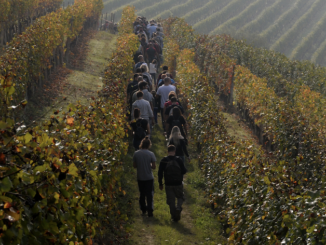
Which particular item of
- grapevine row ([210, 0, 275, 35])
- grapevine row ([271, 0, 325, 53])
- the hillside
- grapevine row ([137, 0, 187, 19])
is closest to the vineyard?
grapevine row ([210, 0, 275, 35])

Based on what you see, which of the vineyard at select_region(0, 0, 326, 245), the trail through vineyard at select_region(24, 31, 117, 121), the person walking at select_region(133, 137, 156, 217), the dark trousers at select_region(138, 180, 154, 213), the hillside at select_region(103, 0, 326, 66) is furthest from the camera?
the hillside at select_region(103, 0, 326, 66)

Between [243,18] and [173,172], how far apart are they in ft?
251

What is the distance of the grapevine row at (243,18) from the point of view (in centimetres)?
7312

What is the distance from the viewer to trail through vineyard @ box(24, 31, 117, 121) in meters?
16.7

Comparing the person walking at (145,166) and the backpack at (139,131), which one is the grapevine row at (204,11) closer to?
the backpack at (139,131)

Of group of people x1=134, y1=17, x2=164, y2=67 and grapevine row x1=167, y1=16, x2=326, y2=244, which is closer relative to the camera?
grapevine row x1=167, y1=16, x2=326, y2=244

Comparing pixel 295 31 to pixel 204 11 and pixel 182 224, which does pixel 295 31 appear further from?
pixel 182 224

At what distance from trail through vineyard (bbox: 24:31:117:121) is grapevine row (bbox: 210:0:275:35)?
43850mm

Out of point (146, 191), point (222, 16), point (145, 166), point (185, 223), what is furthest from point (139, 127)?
point (222, 16)

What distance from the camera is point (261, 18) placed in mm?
80750

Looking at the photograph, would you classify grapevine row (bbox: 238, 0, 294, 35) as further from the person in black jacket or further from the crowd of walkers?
the person in black jacket

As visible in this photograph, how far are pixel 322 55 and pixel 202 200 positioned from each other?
63.8 meters

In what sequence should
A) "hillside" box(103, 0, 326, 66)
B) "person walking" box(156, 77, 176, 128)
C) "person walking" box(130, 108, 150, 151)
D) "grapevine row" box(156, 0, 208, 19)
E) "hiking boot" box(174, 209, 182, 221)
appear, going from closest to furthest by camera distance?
1. "hiking boot" box(174, 209, 182, 221)
2. "person walking" box(130, 108, 150, 151)
3. "person walking" box(156, 77, 176, 128)
4. "hillside" box(103, 0, 326, 66)
5. "grapevine row" box(156, 0, 208, 19)

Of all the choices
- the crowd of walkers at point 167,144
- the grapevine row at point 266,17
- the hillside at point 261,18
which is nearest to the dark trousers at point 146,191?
the crowd of walkers at point 167,144
